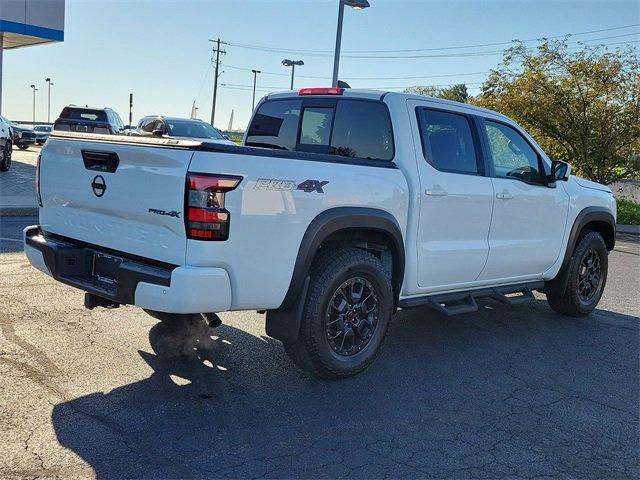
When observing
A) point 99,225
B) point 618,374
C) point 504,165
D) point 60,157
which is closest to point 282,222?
point 99,225

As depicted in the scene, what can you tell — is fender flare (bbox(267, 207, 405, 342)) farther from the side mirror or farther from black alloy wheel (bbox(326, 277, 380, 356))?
the side mirror

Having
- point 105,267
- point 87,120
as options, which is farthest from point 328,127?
point 87,120

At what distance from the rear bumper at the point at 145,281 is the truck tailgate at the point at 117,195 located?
0.28 feet

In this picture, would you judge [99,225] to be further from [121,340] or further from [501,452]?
[501,452]

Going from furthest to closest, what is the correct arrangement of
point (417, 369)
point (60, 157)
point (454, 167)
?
point (454, 167), point (417, 369), point (60, 157)

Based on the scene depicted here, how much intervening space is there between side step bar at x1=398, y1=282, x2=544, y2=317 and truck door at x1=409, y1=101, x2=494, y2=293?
0.09 meters

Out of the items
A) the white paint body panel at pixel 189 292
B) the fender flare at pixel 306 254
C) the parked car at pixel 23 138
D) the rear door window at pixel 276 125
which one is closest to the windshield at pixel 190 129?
the rear door window at pixel 276 125

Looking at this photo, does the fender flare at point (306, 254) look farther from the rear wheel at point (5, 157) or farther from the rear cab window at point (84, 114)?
the rear cab window at point (84, 114)

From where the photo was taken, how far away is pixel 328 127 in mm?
5109

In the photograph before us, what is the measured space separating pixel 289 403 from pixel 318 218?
1168mm

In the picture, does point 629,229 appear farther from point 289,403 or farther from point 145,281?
point 145,281

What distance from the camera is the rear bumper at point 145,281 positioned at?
3.48m

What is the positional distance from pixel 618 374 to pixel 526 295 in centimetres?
120

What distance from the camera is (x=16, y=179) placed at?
15.6 m
